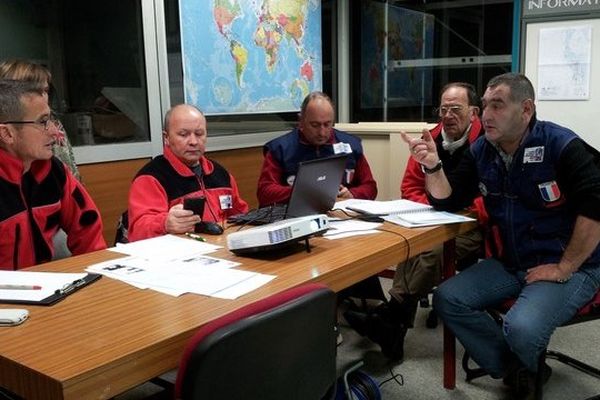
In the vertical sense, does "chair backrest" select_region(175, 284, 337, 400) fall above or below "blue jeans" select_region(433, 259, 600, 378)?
above

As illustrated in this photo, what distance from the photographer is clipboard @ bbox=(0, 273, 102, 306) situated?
1244 millimetres

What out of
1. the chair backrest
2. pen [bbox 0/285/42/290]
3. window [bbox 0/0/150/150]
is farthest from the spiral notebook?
window [bbox 0/0/150/150]

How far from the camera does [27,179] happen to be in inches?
68.1

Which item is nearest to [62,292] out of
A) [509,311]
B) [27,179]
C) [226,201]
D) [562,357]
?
[27,179]

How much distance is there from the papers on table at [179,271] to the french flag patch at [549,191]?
111 centimetres

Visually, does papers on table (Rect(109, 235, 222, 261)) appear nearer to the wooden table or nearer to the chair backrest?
the wooden table

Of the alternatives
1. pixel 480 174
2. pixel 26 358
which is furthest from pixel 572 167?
pixel 26 358

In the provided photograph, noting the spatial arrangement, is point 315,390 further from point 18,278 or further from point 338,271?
point 18,278

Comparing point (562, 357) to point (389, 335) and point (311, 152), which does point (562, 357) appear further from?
point (311, 152)

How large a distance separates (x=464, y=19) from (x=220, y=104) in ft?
6.42

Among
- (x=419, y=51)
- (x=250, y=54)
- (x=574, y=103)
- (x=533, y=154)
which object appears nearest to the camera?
(x=533, y=154)

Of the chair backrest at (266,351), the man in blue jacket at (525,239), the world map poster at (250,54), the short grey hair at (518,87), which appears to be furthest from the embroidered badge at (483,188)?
the world map poster at (250,54)

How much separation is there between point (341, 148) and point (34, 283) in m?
1.91

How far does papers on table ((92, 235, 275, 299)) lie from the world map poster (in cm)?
180
